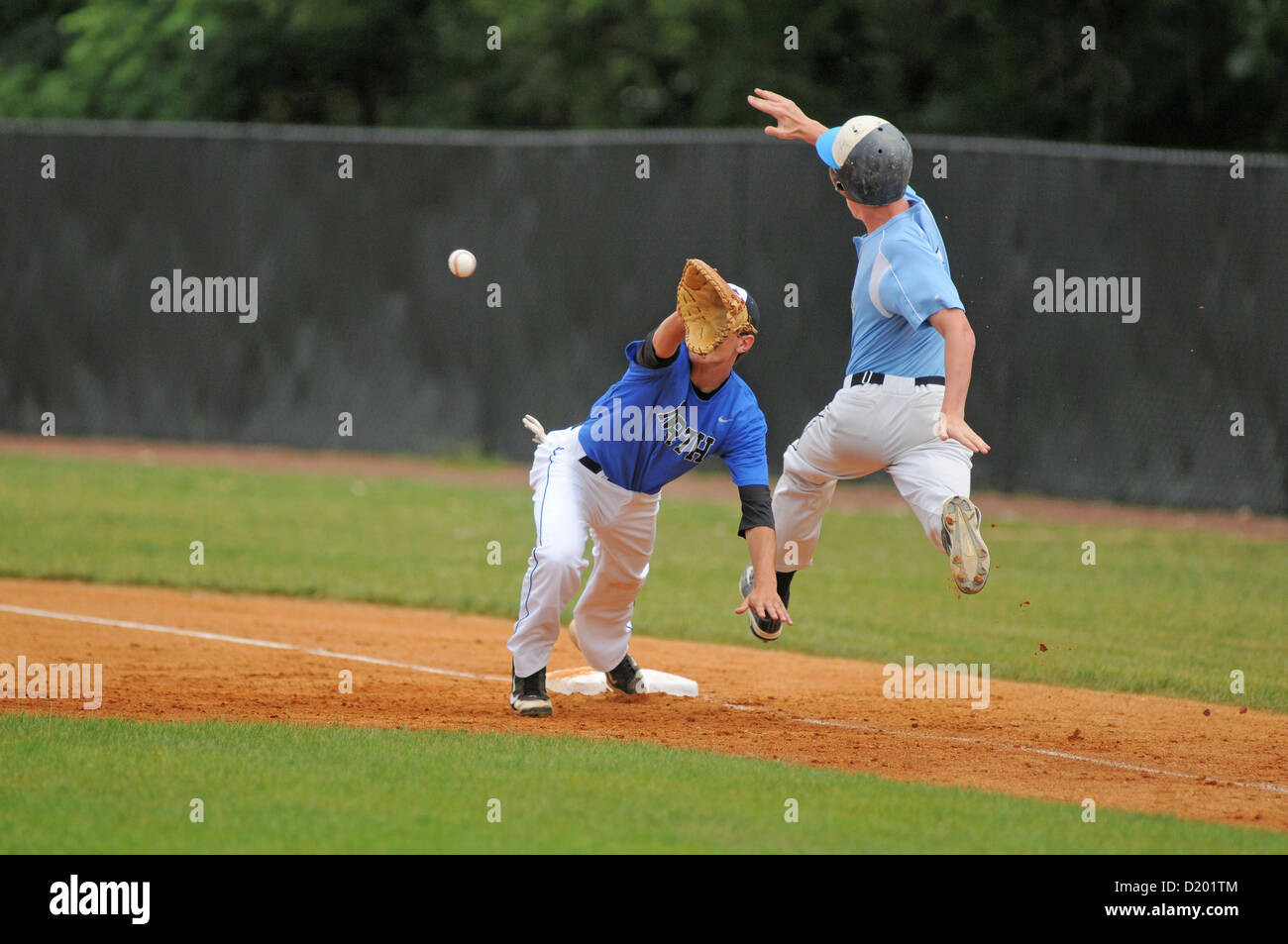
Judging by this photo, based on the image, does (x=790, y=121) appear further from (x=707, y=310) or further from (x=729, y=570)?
(x=729, y=570)

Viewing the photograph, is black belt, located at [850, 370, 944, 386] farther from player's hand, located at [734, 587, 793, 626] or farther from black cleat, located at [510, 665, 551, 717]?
black cleat, located at [510, 665, 551, 717]

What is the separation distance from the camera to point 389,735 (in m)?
6.56

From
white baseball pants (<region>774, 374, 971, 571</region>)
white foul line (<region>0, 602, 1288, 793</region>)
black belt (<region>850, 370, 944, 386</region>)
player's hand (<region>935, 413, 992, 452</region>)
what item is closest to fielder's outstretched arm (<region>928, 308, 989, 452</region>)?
player's hand (<region>935, 413, 992, 452</region>)

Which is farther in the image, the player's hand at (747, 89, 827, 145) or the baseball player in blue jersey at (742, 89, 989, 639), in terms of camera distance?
the player's hand at (747, 89, 827, 145)

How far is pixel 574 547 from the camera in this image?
676cm

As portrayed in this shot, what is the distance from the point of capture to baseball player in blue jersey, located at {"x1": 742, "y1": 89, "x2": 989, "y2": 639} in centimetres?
646

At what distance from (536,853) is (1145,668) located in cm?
537

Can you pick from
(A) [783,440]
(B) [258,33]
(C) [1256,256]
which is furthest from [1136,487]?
(B) [258,33]

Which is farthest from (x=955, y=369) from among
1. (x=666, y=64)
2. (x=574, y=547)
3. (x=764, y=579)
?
(x=666, y=64)

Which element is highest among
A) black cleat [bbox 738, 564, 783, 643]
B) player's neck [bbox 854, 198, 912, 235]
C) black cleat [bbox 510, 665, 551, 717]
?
player's neck [bbox 854, 198, 912, 235]

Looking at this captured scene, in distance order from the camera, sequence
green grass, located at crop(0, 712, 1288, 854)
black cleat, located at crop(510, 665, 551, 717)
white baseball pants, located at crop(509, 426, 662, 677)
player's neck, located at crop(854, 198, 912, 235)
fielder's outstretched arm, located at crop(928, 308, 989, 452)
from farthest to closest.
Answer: black cleat, located at crop(510, 665, 551, 717) < player's neck, located at crop(854, 198, 912, 235) < white baseball pants, located at crop(509, 426, 662, 677) < fielder's outstretched arm, located at crop(928, 308, 989, 452) < green grass, located at crop(0, 712, 1288, 854)

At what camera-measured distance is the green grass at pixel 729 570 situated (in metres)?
9.70

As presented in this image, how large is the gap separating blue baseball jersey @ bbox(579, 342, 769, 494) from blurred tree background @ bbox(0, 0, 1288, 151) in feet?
44.3

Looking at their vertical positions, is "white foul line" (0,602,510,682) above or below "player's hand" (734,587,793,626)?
below
